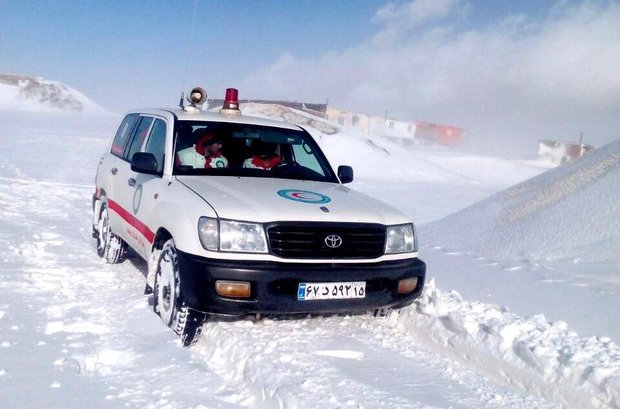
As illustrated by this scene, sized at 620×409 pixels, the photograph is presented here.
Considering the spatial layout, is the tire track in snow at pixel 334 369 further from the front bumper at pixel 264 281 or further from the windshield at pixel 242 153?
the windshield at pixel 242 153

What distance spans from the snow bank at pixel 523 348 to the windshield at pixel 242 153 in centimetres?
153

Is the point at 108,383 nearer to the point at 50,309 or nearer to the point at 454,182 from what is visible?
the point at 50,309

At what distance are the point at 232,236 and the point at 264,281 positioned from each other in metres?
0.35

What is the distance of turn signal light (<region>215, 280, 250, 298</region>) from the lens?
364 centimetres

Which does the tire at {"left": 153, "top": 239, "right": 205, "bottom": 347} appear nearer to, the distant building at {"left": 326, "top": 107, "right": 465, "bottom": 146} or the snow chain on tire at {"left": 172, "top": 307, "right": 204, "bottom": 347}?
the snow chain on tire at {"left": 172, "top": 307, "right": 204, "bottom": 347}

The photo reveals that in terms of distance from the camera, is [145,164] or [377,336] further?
[145,164]

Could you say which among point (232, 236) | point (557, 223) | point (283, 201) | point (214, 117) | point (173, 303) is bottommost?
point (173, 303)

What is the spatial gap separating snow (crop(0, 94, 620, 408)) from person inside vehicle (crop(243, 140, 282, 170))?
133 cm

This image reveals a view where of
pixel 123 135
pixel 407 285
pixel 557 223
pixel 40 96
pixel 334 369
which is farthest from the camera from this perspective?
pixel 40 96

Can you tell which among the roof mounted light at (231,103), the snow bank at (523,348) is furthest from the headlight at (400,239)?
the roof mounted light at (231,103)

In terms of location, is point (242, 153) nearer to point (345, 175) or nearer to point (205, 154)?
point (205, 154)

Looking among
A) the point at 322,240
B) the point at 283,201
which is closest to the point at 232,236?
the point at 283,201

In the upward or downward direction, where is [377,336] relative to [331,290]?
downward

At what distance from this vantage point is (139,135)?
570 centimetres
